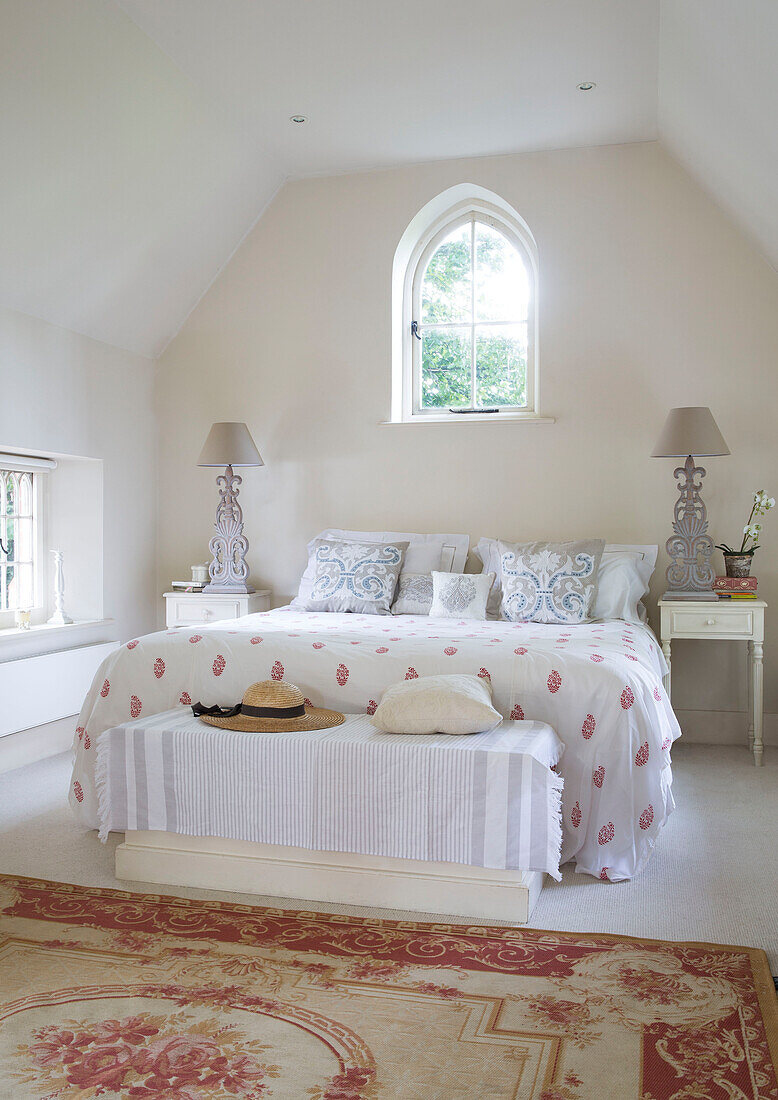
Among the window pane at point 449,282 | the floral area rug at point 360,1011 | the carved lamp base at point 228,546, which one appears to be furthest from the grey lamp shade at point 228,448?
the floral area rug at point 360,1011

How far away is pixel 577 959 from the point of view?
84.7 inches

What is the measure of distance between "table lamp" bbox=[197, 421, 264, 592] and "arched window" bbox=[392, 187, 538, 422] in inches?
32.9

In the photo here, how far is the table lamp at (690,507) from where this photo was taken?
4039 millimetres

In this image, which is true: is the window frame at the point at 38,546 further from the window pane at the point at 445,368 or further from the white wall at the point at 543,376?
the window pane at the point at 445,368

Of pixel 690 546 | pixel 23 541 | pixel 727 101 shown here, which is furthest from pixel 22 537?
pixel 727 101

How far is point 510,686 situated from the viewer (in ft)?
9.37

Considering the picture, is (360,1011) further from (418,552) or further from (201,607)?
(201,607)

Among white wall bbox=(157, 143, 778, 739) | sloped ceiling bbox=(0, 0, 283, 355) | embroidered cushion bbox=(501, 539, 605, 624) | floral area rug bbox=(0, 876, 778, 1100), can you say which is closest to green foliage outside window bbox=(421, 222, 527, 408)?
white wall bbox=(157, 143, 778, 739)

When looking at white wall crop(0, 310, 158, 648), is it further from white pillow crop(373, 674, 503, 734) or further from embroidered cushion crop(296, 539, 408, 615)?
white pillow crop(373, 674, 503, 734)

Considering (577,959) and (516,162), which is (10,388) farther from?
(577,959)

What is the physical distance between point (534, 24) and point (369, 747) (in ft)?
8.95

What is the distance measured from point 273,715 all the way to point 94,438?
2506 mm

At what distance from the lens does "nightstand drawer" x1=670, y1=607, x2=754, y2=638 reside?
3.97 m

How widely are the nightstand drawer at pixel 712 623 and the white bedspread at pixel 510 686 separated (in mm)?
632
